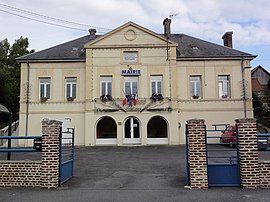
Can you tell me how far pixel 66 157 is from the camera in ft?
30.9

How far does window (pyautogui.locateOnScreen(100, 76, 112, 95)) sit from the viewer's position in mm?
23266

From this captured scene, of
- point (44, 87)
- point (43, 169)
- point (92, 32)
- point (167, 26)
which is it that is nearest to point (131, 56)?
point (167, 26)

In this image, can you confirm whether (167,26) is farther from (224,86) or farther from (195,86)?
(224,86)

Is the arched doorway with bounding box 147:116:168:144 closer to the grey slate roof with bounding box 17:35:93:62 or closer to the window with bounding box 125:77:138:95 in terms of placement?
the window with bounding box 125:77:138:95

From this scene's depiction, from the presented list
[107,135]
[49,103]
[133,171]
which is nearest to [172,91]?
[107,135]

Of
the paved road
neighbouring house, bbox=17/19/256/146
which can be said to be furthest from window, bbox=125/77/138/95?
the paved road

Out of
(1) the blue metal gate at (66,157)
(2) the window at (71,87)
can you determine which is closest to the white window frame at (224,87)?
(2) the window at (71,87)

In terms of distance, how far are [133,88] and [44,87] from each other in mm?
7498

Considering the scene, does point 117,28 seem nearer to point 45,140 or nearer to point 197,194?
point 45,140

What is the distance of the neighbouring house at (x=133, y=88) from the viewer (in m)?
22.8

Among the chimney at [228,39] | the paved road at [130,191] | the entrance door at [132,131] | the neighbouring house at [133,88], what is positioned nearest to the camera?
the paved road at [130,191]

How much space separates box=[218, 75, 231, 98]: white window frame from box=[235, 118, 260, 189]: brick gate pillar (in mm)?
16635

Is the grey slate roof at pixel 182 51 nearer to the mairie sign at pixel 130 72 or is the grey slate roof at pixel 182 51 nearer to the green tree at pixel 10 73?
the mairie sign at pixel 130 72

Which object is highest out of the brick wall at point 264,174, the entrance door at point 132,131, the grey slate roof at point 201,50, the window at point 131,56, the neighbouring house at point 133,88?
the grey slate roof at point 201,50
